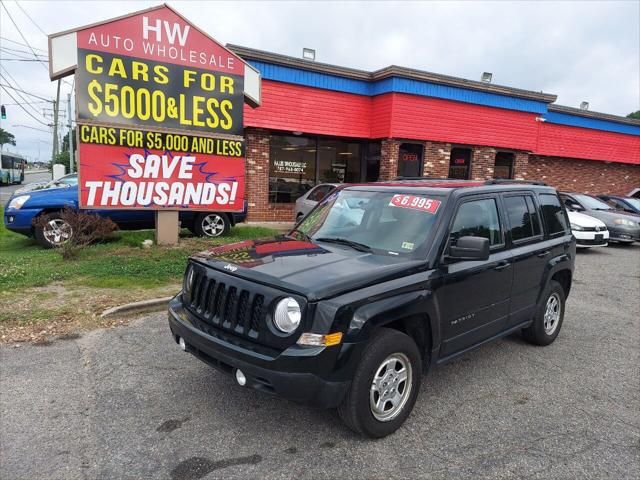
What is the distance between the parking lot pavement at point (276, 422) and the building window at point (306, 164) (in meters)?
11.0

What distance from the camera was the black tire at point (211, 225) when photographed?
413 inches

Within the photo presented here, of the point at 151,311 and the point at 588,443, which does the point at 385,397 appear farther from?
the point at 151,311

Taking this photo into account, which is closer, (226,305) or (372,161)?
(226,305)

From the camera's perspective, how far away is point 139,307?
18.6 ft

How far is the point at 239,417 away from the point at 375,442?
1.01 metres

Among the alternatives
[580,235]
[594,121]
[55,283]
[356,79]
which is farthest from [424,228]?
[594,121]

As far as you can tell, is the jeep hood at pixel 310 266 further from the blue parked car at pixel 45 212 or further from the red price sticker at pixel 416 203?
the blue parked car at pixel 45 212

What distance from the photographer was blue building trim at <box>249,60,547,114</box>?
549 inches

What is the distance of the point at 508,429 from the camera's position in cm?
337

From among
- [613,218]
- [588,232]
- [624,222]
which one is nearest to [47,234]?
[588,232]

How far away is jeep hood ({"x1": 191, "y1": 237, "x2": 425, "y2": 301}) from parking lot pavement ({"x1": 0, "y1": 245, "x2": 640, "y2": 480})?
3.57 feet

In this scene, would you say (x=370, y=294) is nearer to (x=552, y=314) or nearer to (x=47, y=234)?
(x=552, y=314)

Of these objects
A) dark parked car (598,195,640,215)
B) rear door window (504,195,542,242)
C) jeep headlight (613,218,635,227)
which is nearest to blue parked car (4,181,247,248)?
rear door window (504,195,542,242)

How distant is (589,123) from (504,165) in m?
5.81
